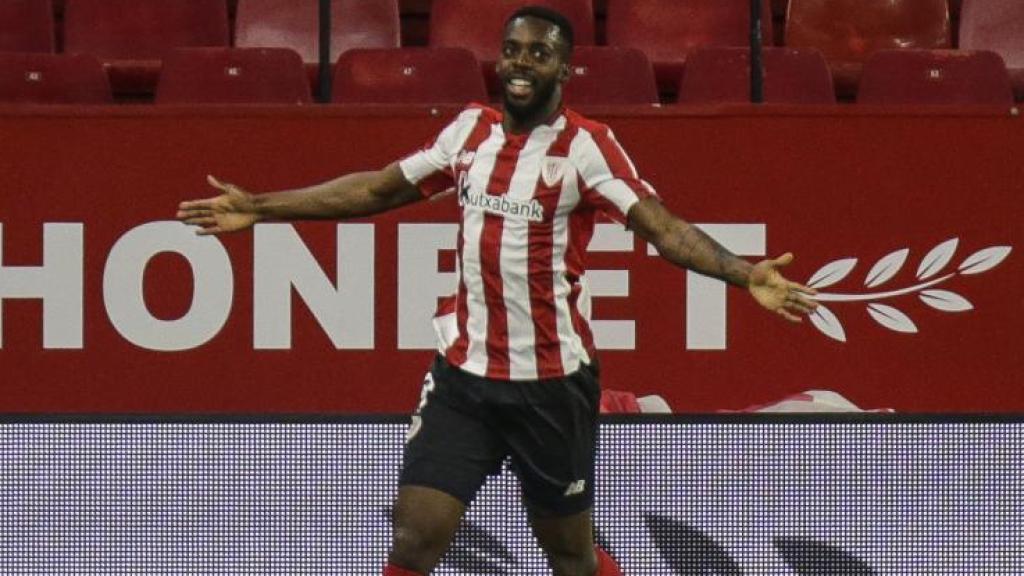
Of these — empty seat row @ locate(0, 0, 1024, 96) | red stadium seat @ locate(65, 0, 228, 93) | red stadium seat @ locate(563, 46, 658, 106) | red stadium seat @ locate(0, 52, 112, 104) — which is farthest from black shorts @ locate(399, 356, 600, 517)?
red stadium seat @ locate(65, 0, 228, 93)

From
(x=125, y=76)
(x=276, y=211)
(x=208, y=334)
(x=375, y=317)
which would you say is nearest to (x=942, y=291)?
(x=375, y=317)

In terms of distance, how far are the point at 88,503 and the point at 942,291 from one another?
318 cm

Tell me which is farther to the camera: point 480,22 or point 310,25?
point 310,25

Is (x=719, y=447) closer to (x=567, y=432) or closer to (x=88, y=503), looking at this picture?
(x=567, y=432)

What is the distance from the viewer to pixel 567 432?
185 inches

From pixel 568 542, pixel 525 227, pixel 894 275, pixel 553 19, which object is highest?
pixel 553 19

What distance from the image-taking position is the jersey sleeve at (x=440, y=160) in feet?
15.4

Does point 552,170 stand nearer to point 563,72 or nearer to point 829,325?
point 563,72

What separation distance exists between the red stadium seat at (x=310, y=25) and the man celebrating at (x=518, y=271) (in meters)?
4.23

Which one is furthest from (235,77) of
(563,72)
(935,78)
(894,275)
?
(563,72)

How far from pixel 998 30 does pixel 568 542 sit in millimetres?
5007

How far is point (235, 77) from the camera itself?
7648 millimetres

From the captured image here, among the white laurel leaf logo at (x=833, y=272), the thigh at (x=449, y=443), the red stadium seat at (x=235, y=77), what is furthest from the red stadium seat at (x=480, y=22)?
the thigh at (x=449, y=443)

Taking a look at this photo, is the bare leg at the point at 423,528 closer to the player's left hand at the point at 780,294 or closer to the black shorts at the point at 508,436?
the black shorts at the point at 508,436
